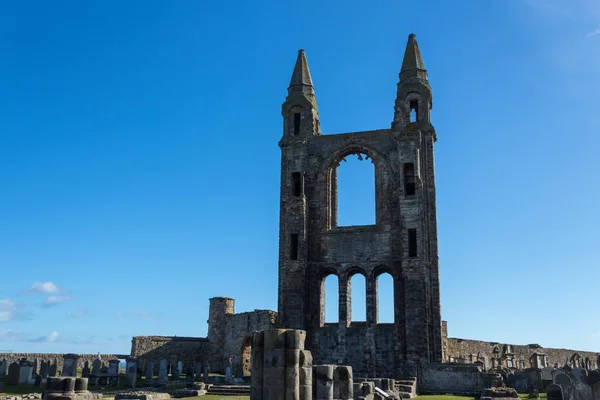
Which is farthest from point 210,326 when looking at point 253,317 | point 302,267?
point 302,267

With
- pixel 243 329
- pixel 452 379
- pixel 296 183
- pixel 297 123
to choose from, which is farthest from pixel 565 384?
pixel 243 329

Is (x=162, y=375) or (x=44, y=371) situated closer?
(x=44, y=371)

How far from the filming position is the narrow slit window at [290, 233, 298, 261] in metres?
Answer: 26.5

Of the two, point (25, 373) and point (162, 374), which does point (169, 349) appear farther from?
point (25, 373)

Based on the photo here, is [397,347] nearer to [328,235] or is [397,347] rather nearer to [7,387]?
[328,235]

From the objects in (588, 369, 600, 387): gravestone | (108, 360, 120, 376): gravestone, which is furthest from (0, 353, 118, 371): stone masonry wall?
(588, 369, 600, 387): gravestone

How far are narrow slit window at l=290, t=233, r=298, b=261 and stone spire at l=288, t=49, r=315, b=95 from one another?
6679 millimetres

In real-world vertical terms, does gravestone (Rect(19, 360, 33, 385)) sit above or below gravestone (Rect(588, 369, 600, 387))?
below

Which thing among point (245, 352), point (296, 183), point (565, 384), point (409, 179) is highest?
point (296, 183)

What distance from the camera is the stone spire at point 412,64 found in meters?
27.5

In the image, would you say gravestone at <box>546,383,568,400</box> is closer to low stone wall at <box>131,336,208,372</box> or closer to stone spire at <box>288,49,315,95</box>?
stone spire at <box>288,49,315,95</box>

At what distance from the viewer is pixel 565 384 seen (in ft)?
41.1

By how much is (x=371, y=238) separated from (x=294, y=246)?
3.25m

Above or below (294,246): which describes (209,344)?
below
